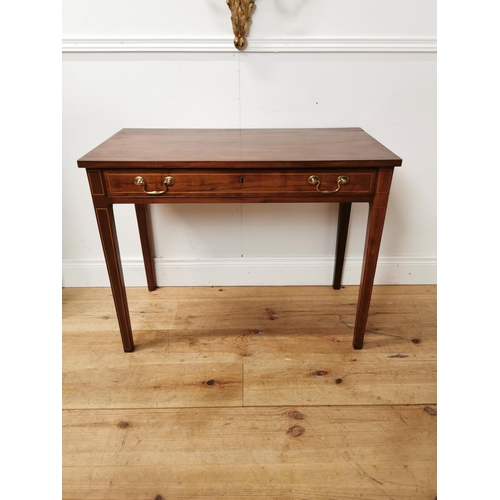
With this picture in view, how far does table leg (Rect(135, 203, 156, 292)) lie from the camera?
196 centimetres

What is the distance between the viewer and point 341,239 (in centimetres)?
204

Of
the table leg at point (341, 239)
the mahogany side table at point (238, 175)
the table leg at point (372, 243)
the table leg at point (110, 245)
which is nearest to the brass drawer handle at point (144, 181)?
the mahogany side table at point (238, 175)

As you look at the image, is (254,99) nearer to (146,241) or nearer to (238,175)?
(238,175)

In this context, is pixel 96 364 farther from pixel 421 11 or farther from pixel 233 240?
pixel 421 11

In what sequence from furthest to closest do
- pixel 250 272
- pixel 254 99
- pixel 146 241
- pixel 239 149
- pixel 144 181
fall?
pixel 250 272, pixel 146 241, pixel 254 99, pixel 239 149, pixel 144 181

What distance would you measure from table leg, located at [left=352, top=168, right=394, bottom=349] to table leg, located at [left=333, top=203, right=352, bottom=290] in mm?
443

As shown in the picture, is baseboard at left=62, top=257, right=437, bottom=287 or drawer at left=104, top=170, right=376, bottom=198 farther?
baseboard at left=62, top=257, right=437, bottom=287

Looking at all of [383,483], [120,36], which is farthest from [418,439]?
[120,36]

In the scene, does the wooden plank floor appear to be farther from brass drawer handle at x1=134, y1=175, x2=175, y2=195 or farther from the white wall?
brass drawer handle at x1=134, y1=175, x2=175, y2=195

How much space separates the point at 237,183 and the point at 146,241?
81 cm

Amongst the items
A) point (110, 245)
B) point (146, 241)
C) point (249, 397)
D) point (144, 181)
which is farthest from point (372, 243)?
point (146, 241)

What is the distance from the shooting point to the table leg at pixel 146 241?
196 cm

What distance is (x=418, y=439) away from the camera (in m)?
1.32

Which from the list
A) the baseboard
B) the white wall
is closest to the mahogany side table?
the white wall
